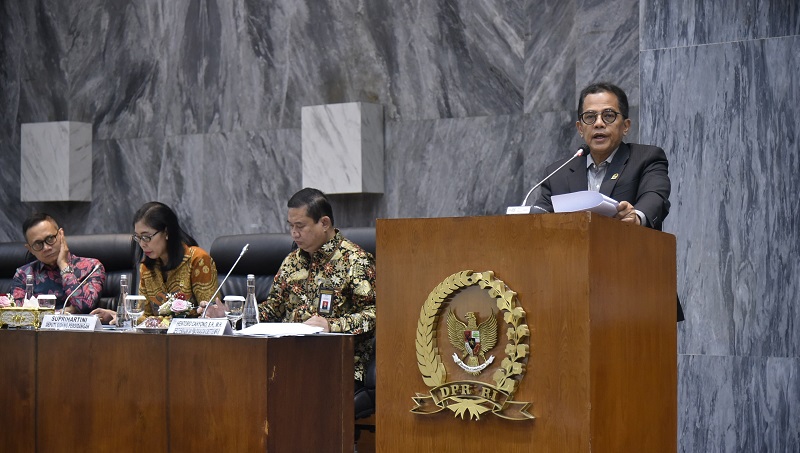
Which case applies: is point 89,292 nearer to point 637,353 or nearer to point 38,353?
point 38,353

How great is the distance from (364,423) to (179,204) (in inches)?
91.4

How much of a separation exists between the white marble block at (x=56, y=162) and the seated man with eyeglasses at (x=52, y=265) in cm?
112

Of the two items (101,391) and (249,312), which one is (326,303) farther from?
(101,391)

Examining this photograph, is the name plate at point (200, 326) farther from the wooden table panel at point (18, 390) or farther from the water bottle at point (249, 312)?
the wooden table panel at point (18, 390)

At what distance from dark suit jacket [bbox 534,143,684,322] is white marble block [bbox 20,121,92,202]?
152 inches

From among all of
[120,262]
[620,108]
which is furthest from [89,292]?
[620,108]

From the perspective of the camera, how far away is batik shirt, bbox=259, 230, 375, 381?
156 inches

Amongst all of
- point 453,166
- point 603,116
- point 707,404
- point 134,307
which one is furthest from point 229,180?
point 603,116

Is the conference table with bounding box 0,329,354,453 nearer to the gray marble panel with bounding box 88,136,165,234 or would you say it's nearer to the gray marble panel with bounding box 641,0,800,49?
the gray marble panel with bounding box 641,0,800,49

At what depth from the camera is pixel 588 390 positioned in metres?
2.12

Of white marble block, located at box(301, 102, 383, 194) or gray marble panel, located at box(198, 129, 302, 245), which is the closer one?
white marble block, located at box(301, 102, 383, 194)

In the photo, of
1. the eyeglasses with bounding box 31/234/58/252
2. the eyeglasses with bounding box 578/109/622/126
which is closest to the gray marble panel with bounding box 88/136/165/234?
the eyeglasses with bounding box 31/234/58/252

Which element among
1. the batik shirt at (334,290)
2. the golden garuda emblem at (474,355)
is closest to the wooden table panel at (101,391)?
the batik shirt at (334,290)

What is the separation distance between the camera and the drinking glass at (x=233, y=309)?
3.41m
